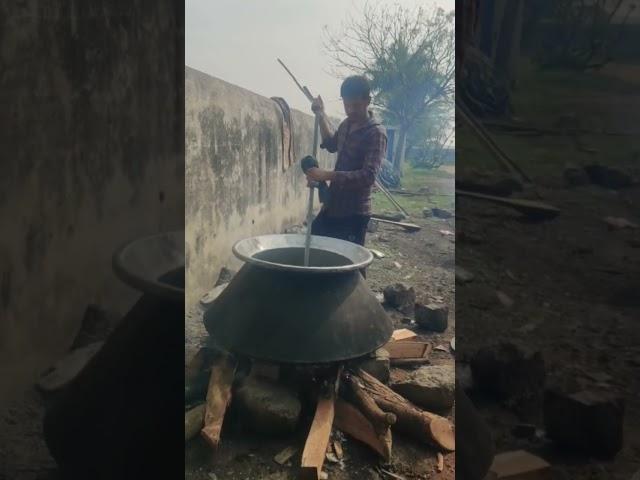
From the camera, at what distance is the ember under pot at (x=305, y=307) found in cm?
160

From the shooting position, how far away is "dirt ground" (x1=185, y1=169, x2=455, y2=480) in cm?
159

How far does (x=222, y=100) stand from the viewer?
1958 millimetres

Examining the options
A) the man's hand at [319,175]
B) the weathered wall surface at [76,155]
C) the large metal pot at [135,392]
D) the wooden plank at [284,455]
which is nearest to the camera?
the weathered wall surface at [76,155]

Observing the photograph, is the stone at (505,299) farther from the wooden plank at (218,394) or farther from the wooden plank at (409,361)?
the wooden plank at (218,394)

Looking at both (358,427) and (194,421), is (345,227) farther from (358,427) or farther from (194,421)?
(194,421)

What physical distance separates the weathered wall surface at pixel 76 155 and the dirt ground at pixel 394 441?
23.9 inches

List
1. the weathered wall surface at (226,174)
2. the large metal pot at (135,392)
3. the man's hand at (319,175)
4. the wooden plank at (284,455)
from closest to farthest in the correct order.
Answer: the large metal pot at (135,392), the man's hand at (319,175), the wooden plank at (284,455), the weathered wall surface at (226,174)

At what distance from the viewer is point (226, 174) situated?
194cm

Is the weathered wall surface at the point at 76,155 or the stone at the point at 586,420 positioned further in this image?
the stone at the point at 586,420

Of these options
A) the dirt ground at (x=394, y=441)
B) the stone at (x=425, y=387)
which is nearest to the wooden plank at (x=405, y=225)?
the dirt ground at (x=394, y=441)

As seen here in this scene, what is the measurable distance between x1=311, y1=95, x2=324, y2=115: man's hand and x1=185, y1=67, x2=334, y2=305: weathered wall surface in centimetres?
26

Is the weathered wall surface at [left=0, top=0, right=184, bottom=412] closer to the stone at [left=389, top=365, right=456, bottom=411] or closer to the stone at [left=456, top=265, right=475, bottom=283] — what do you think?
the stone at [left=456, top=265, right=475, bottom=283]

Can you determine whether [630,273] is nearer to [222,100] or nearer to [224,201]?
[224,201]

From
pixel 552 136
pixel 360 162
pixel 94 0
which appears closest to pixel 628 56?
pixel 552 136
